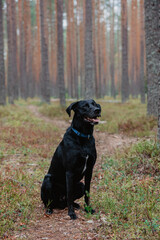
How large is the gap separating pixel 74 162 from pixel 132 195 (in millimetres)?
1203

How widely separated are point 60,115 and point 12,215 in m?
9.79

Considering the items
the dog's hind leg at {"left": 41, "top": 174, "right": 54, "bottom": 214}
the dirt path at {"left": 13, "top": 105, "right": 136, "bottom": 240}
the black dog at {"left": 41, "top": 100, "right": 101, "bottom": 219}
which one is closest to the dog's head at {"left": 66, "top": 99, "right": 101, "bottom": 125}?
the black dog at {"left": 41, "top": 100, "right": 101, "bottom": 219}

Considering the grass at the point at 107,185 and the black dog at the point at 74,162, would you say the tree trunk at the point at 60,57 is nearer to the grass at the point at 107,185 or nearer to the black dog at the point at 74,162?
the grass at the point at 107,185

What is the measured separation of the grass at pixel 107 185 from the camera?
2914 mm

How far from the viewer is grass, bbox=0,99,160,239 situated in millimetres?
2914

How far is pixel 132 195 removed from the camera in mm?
3666

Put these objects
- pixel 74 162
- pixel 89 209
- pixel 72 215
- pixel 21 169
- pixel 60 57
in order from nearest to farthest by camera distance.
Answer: pixel 74 162
pixel 72 215
pixel 89 209
pixel 21 169
pixel 60 57

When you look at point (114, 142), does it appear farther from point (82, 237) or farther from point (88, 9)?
point (88, 9)

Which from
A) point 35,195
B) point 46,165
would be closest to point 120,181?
point 35,195

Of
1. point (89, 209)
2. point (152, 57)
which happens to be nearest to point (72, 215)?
point (89, 209)

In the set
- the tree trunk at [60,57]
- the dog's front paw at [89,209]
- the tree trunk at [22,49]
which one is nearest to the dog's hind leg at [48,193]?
the dog's front paw at [89,209]

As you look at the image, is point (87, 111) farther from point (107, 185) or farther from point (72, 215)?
point (107, 185)

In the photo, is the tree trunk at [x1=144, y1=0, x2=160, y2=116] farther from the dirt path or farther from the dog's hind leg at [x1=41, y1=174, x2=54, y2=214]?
the dog's hind leg at [x1=41, y1=174, x2=54, y2=214]

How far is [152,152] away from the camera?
495 centimetres
